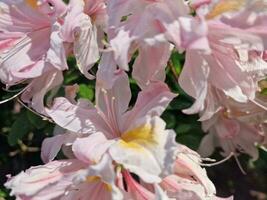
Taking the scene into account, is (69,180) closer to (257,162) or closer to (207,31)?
(207,31)

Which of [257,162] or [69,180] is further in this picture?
[257,162]

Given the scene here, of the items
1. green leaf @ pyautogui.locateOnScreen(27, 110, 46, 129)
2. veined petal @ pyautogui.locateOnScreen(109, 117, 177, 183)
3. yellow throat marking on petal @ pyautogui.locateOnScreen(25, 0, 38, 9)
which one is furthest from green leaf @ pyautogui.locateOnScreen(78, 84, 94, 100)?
veined petal @ pyautogui.locateOnScreen(109, 117, 177, 183)

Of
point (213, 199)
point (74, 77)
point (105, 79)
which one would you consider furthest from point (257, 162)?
point (105, 79)

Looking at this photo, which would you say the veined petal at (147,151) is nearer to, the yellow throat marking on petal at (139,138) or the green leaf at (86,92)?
the yellow throat marking on petal at (139,138)

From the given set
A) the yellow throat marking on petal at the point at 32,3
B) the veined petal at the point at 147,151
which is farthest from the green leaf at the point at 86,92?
the veined petal at the point at 147,151

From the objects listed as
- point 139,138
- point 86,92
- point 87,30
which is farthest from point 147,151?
point 86,92
